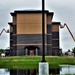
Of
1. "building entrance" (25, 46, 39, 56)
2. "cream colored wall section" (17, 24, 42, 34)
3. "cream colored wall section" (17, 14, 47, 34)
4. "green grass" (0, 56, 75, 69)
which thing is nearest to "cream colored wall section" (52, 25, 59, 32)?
"building entrance" (25, 46, 39, 56)

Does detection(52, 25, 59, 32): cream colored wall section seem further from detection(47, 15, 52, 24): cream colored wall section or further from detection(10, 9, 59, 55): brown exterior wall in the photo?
detection(10, 9, 59, 55): brown exterior wall

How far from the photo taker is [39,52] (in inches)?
3499

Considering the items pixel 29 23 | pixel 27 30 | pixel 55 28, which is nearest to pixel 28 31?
pixel 27 30

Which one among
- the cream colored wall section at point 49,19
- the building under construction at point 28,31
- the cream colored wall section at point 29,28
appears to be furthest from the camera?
the cream colored wall section at point 49,19

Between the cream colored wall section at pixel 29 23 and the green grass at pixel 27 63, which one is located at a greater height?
the cream colored wall section at pixel 29 23

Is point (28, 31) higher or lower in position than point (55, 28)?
lower

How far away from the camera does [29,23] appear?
87.7m

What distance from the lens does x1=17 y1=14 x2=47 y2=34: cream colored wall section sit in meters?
87.4

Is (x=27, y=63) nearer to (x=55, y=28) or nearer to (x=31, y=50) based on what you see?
(x=31, y=50)

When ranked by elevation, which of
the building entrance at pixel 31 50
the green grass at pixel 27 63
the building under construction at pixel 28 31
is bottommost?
the green grass at pixel 27 63

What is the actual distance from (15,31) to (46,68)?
80.2m

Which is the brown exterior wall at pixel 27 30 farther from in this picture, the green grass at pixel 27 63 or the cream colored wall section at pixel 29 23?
the green grass at pixel 27 63

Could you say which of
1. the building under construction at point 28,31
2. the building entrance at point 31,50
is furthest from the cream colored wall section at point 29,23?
the building entrance at point 31,50

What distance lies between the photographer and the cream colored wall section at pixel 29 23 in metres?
87.4
